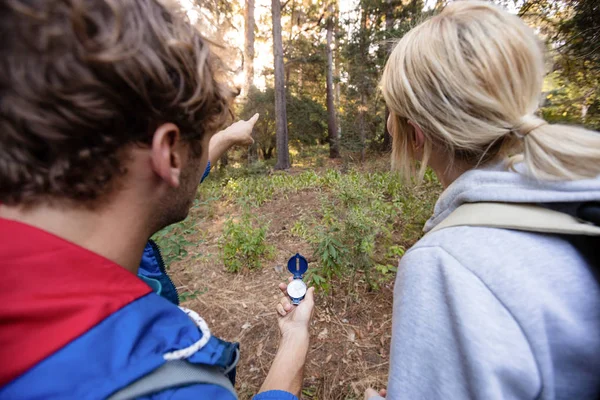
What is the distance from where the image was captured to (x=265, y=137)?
17391 mm

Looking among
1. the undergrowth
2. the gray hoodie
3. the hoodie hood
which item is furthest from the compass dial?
the undergrowth

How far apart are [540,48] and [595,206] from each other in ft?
2.01

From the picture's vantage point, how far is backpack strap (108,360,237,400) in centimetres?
59

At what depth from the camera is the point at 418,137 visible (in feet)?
4.00

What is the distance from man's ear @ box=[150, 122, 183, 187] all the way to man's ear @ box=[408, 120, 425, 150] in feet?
2.79

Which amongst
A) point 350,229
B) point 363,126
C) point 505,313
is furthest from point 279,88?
point 505,313

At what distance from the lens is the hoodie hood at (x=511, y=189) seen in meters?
0.86

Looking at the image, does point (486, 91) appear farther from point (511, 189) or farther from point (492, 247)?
point (492, 247)

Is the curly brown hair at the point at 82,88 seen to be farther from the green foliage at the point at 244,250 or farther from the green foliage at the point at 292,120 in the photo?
the green foliage at the point at 292,120

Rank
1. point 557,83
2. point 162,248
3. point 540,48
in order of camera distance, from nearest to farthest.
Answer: point 540,48, point 162,248, point 557,83

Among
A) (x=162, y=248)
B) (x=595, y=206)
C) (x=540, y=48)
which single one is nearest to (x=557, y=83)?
(x=540, y=48)

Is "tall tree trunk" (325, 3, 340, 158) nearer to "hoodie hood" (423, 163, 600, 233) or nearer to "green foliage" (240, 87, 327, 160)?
"green foliage" (240, 87, 327, 160)

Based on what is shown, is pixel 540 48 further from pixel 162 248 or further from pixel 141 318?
pixel 162 248

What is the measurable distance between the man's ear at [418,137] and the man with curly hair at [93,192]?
768 millimetres
